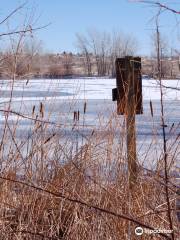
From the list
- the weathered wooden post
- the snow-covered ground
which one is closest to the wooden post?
the weathered wooden post

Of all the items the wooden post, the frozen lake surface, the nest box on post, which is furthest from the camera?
the nest box on post

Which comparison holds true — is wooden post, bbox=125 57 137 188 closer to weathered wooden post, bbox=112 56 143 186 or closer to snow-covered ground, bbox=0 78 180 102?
weathered wooden post, bbox=112 56 143 186

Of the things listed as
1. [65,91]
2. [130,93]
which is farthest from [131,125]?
[65,91]

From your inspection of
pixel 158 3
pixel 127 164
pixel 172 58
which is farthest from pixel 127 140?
pixel 158 3

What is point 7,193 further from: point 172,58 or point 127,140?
point 172,58

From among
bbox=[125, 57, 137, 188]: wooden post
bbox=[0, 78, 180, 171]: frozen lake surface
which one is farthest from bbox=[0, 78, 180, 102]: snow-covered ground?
bbox=[125, 57, 137, 188]: wooden post

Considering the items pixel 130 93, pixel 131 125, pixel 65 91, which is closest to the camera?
pixel 131 125

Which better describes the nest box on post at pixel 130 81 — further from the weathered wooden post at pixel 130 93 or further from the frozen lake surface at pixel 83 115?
the frozen lake surface at pixel 83 115

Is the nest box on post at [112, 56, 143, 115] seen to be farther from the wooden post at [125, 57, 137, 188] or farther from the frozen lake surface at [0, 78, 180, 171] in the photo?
the frozen lake surface at [0, 78, 180, 171]

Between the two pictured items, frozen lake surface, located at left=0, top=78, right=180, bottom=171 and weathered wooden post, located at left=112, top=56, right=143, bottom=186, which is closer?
frozen lake surface, located at left=0, top=78, right=180, bottom=171

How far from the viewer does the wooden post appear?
2517 mm

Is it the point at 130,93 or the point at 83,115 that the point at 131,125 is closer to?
the point at 130,93

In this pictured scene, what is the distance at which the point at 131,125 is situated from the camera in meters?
2.79

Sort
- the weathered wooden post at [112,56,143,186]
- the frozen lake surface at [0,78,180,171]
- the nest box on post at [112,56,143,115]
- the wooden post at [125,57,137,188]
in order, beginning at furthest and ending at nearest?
the nest box on post at [112,56,143,115]
the weathered wooden post at [112,56,143,186]
the frozen lake surface at [0,78,180,171]
the wooden post at [125,57,137,188]
